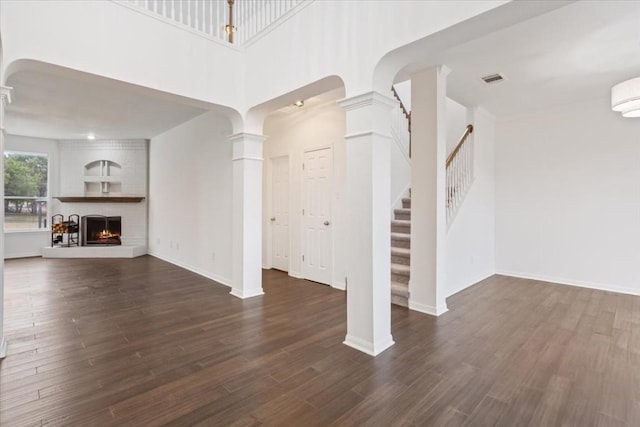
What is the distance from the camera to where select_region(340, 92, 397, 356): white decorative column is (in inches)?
104

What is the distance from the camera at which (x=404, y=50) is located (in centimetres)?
242

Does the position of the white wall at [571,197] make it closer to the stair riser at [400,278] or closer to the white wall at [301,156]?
the stair riser at [400,278]

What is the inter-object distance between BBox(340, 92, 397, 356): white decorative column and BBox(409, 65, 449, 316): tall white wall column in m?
1.00

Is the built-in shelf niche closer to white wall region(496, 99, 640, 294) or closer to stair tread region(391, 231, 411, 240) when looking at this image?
stair tread region(391, 231, 411, 240)

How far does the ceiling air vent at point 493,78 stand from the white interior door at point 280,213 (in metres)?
3.32

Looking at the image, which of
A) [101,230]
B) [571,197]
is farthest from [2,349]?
[571,197]

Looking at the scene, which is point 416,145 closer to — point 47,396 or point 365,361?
point 365,361

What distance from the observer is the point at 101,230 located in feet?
26.5

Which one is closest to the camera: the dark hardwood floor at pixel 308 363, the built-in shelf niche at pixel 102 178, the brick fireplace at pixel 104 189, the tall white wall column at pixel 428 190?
the dark hardwood floor at pixel 308 363

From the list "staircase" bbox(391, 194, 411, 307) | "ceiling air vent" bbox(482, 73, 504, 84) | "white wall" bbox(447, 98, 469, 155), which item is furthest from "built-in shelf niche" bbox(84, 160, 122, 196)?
"ceiling air vent" bbox(482, 73, 504, 84)

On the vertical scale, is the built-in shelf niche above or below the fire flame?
above

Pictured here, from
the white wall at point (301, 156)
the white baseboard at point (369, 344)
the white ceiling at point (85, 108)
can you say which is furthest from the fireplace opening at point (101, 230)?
the white baseboard at point (369, 344)

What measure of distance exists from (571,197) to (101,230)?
1032 centimetres

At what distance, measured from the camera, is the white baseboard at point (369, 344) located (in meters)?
2.61
